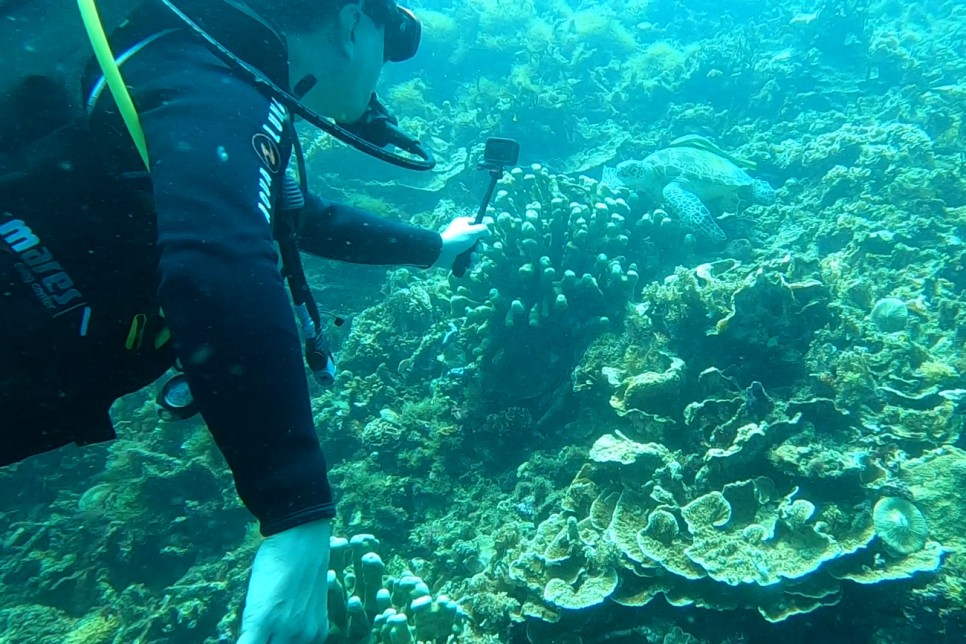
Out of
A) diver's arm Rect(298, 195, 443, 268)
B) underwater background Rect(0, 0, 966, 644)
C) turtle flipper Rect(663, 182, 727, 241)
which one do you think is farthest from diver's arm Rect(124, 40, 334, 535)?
turtle flipper Rect(663, 182, 727, 241)

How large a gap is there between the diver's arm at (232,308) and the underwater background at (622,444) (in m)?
2.17

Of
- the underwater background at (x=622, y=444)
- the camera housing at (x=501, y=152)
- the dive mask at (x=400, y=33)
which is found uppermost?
the dive mask at (x=400, y=33)

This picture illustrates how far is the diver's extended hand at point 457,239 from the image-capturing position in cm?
312

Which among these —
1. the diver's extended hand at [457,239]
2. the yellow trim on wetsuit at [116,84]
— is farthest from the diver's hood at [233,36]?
the diver's extended hand at [457,239]

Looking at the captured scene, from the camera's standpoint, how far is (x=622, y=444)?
132 inches

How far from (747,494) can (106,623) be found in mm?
5246

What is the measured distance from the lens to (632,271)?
15.8ft

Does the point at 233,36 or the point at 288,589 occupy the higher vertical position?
the point at 233,36

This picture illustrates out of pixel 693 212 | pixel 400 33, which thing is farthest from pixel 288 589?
pixel 693 212

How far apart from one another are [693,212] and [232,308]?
5643 mm

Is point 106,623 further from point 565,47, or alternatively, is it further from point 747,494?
point 565,47

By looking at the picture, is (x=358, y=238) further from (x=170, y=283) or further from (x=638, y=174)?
(x=638, y=174)

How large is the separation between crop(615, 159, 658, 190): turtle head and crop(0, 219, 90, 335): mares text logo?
612 cm

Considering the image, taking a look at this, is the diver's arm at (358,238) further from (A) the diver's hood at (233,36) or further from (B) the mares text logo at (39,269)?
(B) the mares text logo at (39,269)
